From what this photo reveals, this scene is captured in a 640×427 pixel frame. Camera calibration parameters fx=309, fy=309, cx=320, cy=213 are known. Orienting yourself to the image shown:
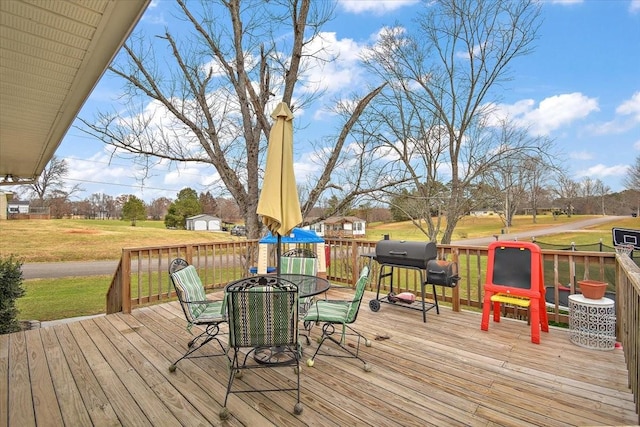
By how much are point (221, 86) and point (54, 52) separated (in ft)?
25.9

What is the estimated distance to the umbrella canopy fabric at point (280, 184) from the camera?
310cm

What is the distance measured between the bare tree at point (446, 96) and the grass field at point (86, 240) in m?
2.03

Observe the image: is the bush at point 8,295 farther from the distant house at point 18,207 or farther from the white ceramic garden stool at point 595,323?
the distant house at point 18,207

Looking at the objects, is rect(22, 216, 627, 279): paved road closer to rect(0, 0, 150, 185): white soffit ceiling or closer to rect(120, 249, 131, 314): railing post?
rect(120, 249, 131, 314): railing post

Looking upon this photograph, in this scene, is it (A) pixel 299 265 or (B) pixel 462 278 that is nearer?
(A) pixel 299 265

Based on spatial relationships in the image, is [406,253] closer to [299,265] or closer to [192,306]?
[299,265]

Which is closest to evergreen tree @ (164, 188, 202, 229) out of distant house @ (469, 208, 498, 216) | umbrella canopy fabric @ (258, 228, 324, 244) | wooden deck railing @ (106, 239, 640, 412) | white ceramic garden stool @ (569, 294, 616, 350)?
wooden deck railing @ (106, 239, 640, 412)

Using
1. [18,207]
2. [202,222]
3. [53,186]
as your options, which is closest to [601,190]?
[202,222]

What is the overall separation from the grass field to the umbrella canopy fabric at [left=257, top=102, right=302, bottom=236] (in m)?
4.23

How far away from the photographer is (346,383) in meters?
2.74

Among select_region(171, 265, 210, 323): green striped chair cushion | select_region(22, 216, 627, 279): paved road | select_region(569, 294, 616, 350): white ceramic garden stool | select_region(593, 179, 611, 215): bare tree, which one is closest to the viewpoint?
select_region(171, 265, 210, 323): green striped chair cushion

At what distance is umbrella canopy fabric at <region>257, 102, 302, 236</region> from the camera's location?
3096 mm

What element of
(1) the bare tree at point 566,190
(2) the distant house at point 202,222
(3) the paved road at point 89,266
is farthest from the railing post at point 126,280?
(2) the distant house at point 202,222

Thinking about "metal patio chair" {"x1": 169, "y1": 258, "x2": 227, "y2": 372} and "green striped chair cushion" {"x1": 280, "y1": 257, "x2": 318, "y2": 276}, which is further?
"green striped chair cushion" {"x1": 280, "y1": 257, "x2": 318, "y2": 276}
